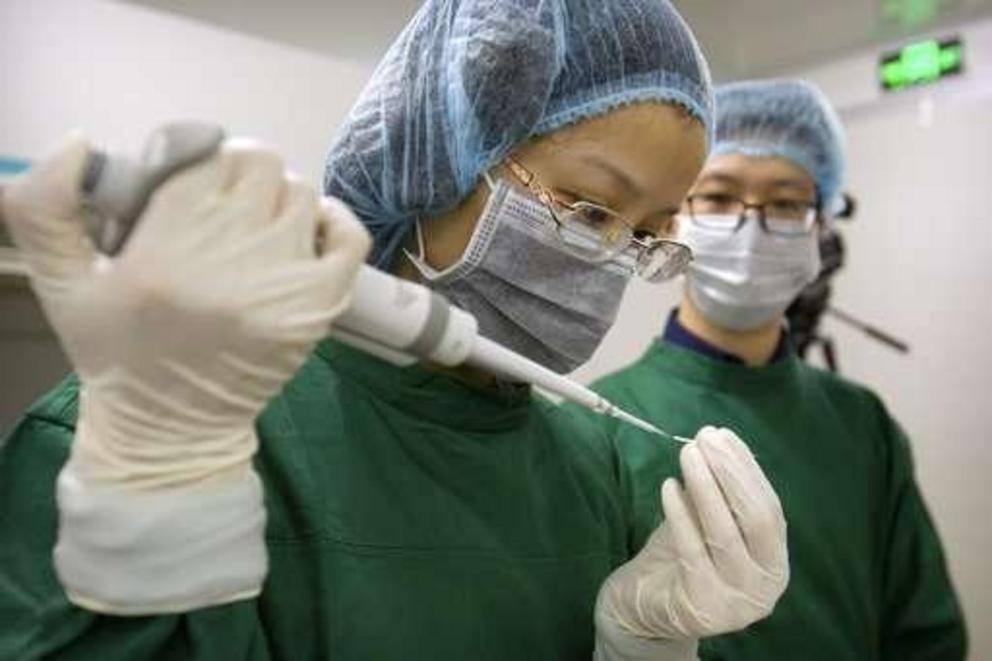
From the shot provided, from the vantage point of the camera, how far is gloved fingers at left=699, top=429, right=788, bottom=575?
81 cm

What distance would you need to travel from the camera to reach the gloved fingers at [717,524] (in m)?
0.80

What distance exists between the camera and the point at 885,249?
9.02 ft

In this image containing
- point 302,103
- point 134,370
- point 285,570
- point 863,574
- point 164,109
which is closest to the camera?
point 134,370

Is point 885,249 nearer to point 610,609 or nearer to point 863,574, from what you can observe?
point 863,574

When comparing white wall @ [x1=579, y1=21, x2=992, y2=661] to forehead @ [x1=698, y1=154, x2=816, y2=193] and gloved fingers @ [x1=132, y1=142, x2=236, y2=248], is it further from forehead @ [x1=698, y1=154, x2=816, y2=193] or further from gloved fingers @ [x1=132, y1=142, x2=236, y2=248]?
gloved fingers @ [x1=132, y1=142, x2=236, y2=248]

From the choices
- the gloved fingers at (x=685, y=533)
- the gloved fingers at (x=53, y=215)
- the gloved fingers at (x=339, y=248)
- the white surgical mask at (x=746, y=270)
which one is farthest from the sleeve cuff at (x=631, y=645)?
the white surgical mask at (x=746, y=270)

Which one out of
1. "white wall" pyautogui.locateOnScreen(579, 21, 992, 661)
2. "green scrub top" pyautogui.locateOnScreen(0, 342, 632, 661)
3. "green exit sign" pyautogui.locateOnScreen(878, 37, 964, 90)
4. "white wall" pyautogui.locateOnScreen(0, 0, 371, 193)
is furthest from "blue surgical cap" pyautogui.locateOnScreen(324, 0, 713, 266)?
"green exit sign" pyautogui.locateOnScreen(878, 37, 964, 90)

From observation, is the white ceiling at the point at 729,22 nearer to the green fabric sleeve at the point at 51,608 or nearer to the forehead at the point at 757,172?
the forehead at the point at 757,172

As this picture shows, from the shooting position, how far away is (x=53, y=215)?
18.3 inches

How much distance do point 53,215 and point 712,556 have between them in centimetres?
66

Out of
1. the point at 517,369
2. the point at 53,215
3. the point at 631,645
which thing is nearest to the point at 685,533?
the point at 631,645

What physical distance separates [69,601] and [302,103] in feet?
7.07

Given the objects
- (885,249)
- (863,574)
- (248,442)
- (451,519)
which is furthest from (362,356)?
(885,249)

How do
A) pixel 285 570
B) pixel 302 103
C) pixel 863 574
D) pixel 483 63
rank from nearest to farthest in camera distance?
pixel 285 570 < pixel 483 63 < pixel 863 574 < pixel 302 103
